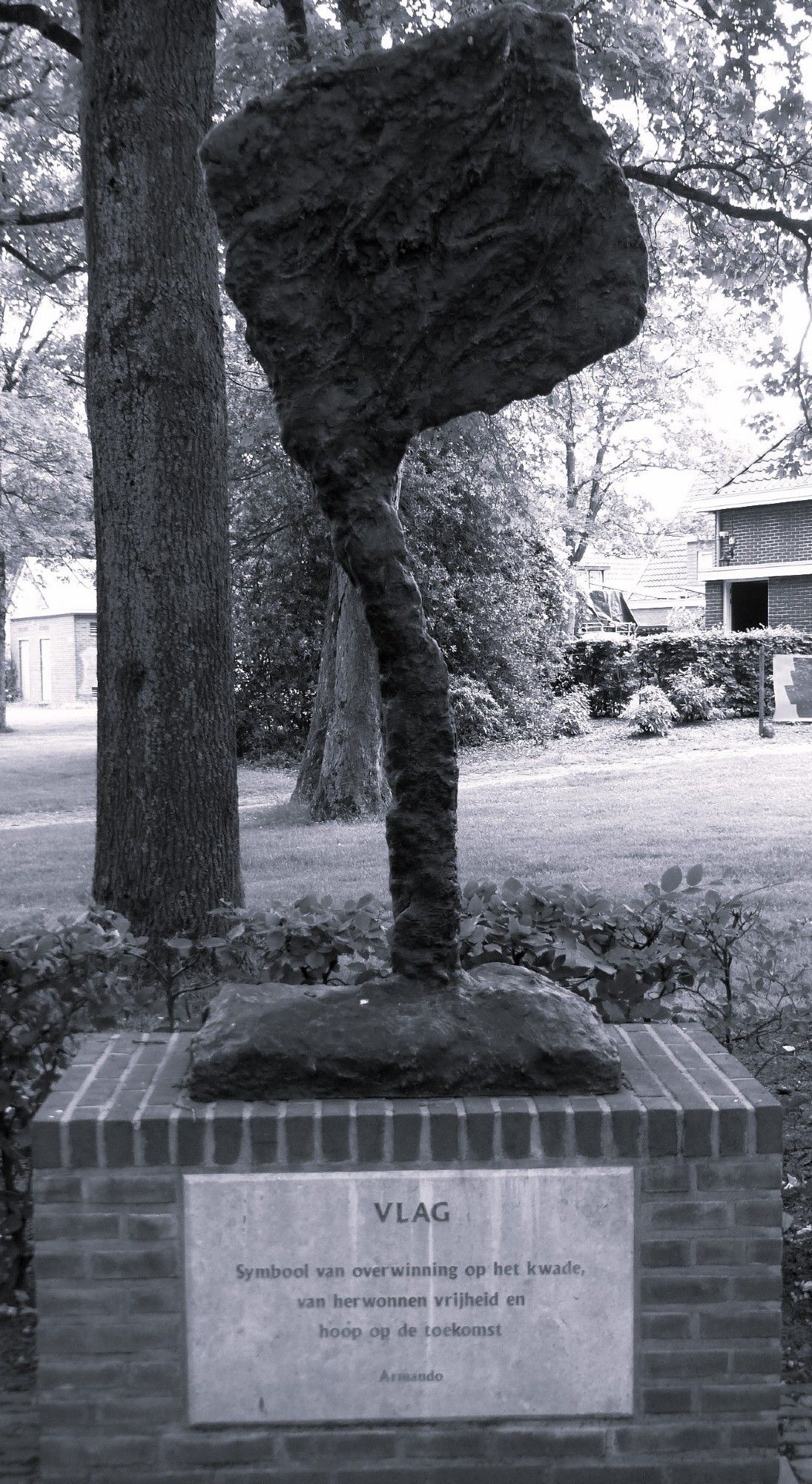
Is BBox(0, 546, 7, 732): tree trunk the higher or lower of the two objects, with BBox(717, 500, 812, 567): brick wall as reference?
lower

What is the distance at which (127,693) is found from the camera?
20.2 feet

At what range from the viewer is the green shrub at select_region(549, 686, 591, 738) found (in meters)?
22.7

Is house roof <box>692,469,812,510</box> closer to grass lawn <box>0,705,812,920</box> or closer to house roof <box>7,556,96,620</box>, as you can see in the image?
grass lawn <box>0,705,812,920</box>

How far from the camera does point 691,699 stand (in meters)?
23.2

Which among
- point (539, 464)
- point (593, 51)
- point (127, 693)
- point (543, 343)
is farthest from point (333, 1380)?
point (539, 464)

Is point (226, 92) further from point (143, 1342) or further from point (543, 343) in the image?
point (143, 1342)

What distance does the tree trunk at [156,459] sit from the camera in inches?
237

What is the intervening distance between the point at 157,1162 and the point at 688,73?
1035 centimetres

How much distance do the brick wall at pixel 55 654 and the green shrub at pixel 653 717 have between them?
3784cm

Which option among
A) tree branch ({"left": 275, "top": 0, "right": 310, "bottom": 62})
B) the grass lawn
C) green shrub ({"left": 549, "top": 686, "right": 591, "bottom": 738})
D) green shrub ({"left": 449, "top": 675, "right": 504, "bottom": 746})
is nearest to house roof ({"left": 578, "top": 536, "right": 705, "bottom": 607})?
green shrub ({"left": 549, "top": 686, "right": 591, "bottom": 738})

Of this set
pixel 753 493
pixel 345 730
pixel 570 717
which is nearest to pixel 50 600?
pixel 753 493

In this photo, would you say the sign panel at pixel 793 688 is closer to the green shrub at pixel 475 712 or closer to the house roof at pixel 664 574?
the green shrub at pixel 475 712

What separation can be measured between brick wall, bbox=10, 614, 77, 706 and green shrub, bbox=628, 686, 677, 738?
37842 millimetres

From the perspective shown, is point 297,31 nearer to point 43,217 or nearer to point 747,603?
point 43,217
